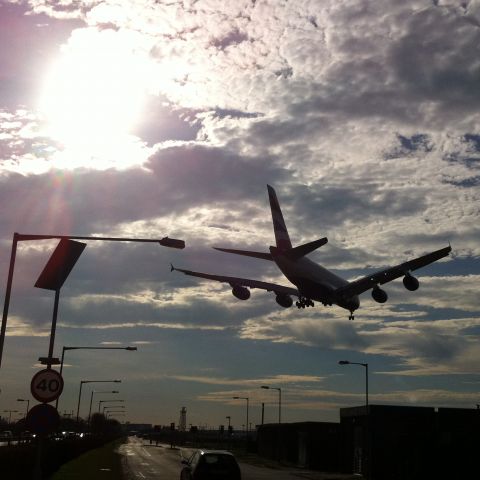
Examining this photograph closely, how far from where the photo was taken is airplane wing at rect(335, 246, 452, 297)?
142ft

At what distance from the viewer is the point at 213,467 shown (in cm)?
2356

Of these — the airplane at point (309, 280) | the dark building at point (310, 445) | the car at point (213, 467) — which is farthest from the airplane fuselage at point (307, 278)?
the car at point (213, 467)

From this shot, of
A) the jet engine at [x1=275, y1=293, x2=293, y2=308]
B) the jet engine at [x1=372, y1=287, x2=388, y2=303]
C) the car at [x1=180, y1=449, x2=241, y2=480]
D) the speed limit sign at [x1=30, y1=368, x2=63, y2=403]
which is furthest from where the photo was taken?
the jet engine at [x1=275, y1=293, x2=293, y2=308]

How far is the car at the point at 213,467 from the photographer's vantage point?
23328mm

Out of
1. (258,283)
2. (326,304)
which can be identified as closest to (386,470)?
(326,304)

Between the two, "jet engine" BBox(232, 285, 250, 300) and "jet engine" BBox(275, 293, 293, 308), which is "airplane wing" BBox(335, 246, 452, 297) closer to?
"jet engine" BBox(275, 293, 293, 308)

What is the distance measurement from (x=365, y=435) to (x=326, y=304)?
36.7ft

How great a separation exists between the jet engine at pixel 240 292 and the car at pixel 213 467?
2168 centimetres

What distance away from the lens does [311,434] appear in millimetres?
65938

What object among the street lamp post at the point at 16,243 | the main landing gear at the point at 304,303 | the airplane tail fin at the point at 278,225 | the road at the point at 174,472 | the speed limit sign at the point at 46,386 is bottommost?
the road at the point at 174,472

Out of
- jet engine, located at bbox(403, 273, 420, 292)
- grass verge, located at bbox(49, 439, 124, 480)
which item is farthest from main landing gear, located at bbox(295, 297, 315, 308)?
grass verge, located at bbox(49, 439, 124, 480)

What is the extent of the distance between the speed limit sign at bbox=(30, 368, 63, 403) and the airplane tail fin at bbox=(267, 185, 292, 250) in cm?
3505

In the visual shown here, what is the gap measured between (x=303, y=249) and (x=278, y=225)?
756cm

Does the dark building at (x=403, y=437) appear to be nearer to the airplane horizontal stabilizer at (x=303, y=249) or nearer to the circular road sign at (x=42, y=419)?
the airplane horizontal stabilizer at (x=303, y=249)
